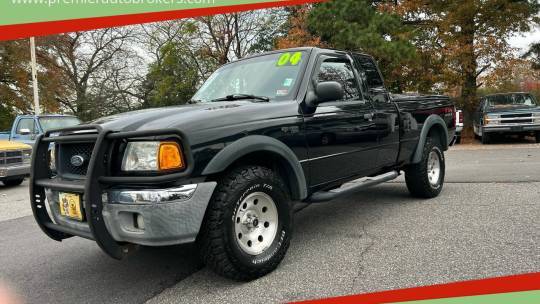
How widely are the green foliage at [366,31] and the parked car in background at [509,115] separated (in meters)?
3.27

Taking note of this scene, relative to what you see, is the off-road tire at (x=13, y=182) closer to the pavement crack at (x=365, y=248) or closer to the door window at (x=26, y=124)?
the door window at (x=26, y=124)

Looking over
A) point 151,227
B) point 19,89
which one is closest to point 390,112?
point 151,227

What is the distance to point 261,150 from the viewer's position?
3.34 m

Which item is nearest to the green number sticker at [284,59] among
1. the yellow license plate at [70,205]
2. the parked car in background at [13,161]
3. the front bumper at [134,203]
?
the front bumper at [134,203]

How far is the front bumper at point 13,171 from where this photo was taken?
9.76 meters

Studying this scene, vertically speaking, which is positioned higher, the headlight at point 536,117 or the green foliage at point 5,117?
the green foliage at point 5,117

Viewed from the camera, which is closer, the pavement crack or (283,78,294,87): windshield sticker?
the pavement crack

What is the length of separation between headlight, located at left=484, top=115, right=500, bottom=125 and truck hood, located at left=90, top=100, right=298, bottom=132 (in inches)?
508

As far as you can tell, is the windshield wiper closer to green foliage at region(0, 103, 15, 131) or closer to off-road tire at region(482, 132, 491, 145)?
off-road tire at region(482, 132, 491, 145)

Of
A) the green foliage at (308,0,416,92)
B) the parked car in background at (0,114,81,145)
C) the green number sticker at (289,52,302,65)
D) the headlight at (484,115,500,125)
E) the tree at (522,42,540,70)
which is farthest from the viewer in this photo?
the tree at (522,42,540,70)

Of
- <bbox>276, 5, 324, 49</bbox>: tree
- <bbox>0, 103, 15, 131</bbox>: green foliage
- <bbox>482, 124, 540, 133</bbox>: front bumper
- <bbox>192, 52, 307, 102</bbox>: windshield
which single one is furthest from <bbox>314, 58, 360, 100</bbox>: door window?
<bbox>0, 103, 15, 131</bbox>: green foliage

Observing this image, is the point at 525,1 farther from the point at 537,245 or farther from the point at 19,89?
the point at 19,89

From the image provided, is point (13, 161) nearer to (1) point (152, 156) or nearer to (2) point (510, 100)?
(1) point (152, 156)

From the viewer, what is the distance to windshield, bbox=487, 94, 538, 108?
14633 millimetres
